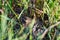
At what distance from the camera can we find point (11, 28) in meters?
1.90

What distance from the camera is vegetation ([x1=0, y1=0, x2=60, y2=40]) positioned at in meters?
1.87

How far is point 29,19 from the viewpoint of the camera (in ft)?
6.59

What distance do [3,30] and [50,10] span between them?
0.45 m

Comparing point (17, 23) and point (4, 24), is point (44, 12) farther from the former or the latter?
point (4, 24)

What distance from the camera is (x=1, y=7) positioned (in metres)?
2.04

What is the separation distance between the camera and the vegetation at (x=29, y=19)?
6.14ft

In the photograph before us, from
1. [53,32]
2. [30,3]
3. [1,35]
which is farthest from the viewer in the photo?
[30,3]

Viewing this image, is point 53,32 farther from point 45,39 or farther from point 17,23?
point 17,23

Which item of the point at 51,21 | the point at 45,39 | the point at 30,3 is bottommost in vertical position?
the point at 45,39

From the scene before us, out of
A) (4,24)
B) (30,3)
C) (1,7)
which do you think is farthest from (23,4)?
(4,24)

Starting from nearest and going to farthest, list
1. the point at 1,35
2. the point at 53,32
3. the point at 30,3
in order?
the point at 1,35 → the point at 53,32 → the point at 30,3

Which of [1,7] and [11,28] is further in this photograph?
[1,7]

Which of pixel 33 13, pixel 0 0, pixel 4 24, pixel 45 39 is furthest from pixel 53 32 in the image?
pixel 0 0

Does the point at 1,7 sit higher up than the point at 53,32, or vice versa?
the point at 1,7
